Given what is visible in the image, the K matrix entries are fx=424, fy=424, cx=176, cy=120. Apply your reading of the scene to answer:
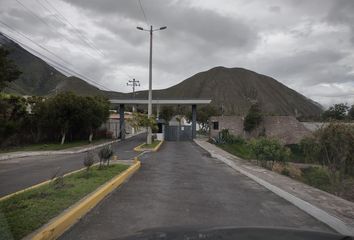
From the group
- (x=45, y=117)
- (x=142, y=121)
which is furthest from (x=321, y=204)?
(x=45, y=117)

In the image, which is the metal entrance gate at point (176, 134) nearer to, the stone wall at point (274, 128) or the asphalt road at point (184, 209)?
the stone wall at point (274, 128)

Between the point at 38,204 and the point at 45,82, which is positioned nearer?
the point at 38,204

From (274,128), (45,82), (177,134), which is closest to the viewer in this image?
(274,128)

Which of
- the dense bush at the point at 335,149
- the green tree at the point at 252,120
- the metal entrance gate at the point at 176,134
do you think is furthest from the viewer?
the metal entrance gate at the point at 176,134

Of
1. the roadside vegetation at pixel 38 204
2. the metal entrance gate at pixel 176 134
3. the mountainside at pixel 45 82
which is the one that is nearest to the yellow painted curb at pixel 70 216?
the roadside vegetation at pixel 38 204

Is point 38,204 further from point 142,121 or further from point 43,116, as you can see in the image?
point 43,116

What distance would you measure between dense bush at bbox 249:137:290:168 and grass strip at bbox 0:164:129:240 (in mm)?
13105

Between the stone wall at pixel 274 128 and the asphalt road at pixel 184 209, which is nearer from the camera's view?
the asphalt road at pixel 184 209

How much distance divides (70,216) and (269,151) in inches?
687

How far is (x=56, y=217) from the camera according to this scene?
7441mm

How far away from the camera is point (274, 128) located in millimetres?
47156

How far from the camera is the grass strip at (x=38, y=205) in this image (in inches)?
256

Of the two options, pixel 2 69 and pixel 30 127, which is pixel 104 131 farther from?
pixel 2 69

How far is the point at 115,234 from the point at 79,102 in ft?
117
